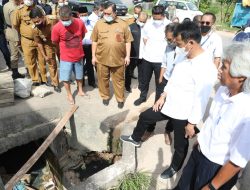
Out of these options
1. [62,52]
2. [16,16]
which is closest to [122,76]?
[62,52]

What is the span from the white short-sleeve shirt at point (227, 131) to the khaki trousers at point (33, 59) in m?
4.38

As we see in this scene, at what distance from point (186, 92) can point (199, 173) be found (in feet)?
3.18

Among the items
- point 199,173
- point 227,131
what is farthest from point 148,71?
point 227,131

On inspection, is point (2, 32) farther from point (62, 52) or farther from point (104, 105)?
point (104, 105)

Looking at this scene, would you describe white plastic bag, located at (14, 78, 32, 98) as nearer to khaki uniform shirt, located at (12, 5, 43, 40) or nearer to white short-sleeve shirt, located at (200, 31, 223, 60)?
khaki uniform shirt, located at (12, 5, 43, 40)

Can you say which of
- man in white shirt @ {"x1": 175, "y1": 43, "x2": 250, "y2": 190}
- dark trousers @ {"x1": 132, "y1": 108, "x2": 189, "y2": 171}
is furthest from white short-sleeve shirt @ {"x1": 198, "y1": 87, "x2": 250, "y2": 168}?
dark trousers @ {"x1": 132, "y1": 108, "x2": 189, "y2": 171}

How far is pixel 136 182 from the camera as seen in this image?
322 cm

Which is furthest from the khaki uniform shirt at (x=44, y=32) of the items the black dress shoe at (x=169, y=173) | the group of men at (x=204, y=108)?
the black dress shoe at (x=169, y=173)

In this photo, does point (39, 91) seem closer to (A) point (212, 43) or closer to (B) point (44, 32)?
(B) point (44, 32)

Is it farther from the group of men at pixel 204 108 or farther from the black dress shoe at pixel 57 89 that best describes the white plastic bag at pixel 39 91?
the group of men at pixel 204 108

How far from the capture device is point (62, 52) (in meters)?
4.88

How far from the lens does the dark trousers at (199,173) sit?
2.07m

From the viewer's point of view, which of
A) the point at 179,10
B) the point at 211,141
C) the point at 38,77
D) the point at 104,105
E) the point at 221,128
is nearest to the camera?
the point at 221,128

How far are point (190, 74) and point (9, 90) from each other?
347cm
